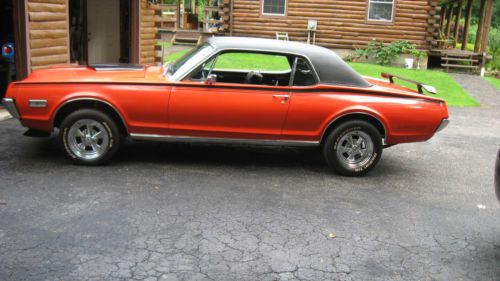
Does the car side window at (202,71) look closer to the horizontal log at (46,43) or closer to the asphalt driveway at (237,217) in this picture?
the asphalt driveway at (237,217)

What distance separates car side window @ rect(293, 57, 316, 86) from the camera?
21.9 feet

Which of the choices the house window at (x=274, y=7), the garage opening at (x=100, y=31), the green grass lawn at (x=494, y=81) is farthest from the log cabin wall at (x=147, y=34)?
the green grass lawn at (x=494, y=81)

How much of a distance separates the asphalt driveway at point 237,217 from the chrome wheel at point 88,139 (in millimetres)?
208

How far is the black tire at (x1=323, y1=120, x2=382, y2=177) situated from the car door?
0.66m

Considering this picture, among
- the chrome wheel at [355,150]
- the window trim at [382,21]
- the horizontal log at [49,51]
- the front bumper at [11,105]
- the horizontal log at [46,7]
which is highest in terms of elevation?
the window trim at [382,21]

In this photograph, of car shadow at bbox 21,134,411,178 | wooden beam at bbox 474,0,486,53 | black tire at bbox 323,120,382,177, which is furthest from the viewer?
wooden beam at bbox 474,0,486,53

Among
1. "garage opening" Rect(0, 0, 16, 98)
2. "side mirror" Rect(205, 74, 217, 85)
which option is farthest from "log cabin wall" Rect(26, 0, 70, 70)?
"side mirror" Rect(205, 74, 217, 85)

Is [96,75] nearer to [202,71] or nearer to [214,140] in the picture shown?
[202,71]

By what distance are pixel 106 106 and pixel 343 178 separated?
295cm

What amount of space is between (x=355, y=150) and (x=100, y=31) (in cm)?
974

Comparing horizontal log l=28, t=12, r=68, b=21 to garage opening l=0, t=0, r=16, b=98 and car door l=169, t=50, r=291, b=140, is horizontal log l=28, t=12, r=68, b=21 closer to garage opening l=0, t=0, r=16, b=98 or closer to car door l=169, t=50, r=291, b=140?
garage opening l=0, t=0, r=16, b=98

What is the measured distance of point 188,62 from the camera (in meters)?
6.67

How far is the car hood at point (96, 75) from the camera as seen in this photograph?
639 cm

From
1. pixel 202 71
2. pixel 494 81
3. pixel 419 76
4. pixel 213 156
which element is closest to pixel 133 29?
pixel 213 156
